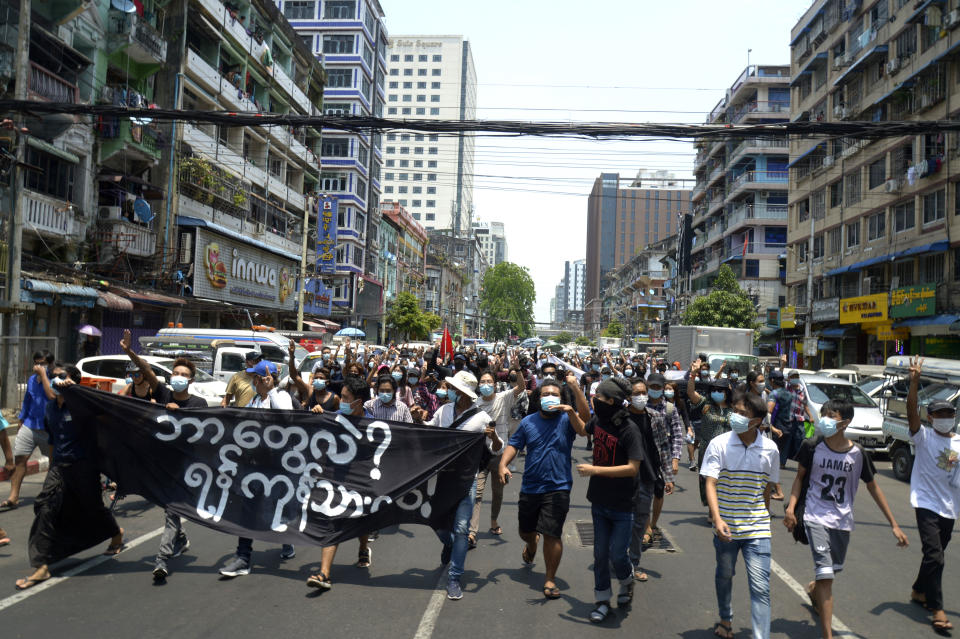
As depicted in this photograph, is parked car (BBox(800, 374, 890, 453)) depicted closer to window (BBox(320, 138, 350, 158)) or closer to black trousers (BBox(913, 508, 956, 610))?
black trousers (BBox(913, 508, 956, 610))

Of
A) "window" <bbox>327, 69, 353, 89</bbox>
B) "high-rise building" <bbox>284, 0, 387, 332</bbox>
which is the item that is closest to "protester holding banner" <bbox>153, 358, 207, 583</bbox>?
"high-rise building" <bbox>284, 0, 387, 332</bbox>

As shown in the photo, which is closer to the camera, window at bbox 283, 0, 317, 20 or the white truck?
the white truck

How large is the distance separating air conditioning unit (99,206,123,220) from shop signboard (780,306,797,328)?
34.3m

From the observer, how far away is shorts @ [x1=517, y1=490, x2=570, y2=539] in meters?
5.69

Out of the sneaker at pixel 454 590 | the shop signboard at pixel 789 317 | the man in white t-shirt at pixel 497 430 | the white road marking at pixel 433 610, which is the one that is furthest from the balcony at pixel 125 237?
the shop signboard at pixel 789 317

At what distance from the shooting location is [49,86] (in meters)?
19.5

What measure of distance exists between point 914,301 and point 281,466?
29352 millimetres

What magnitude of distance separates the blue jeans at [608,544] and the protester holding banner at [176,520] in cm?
352

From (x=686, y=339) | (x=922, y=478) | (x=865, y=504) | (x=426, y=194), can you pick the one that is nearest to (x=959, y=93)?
(x=686, y=339)

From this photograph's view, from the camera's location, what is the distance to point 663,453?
7.21m

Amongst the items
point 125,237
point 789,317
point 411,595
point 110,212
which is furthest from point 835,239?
point 411,595

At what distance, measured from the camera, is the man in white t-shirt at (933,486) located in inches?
224

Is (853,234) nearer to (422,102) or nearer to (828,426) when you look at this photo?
(828,426)

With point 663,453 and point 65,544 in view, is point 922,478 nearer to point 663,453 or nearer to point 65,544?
point 663,453
